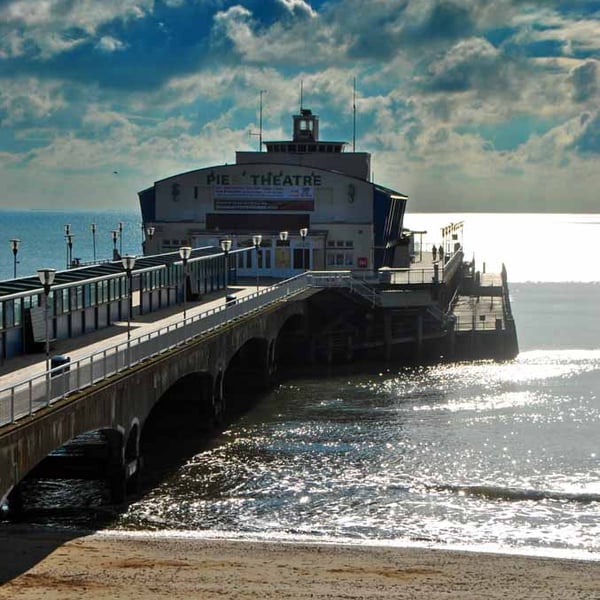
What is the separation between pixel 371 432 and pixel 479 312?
126ft

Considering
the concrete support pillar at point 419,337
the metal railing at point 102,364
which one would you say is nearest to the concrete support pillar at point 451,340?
the concrete support pillar at point 419,337

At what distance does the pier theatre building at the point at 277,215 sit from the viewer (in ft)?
280

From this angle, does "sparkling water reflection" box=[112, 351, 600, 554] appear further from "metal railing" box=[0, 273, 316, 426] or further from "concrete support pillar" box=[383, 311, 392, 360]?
"concrete support pillar" box=[383, 311, 392, 360]

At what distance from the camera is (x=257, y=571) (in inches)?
1247

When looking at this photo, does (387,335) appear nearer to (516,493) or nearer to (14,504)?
(516,493)

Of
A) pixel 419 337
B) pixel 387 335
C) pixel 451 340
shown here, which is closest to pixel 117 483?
pixel 387 335

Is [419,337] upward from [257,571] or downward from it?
upward

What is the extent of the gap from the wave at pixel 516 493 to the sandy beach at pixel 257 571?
7253 mm

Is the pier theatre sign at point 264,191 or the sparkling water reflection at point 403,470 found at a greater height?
the pier theatre sign at point 264,191

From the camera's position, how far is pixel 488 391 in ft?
212

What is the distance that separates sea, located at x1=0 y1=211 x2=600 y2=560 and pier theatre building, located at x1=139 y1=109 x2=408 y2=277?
16.7 metres

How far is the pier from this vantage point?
3319 centimetres

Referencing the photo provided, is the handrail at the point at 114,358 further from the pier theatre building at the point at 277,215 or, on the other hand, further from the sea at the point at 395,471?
the pier theatre building at the point at 277,215

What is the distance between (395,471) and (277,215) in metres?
45.0
